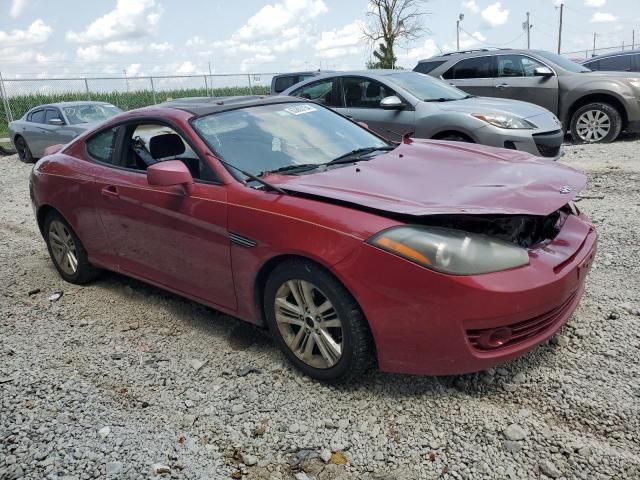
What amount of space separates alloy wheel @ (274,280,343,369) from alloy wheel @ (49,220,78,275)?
2384 mm

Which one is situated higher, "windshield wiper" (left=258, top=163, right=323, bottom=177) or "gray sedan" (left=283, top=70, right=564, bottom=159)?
"windshield wiper" (left=258, top=163, right=323, bottom=177)

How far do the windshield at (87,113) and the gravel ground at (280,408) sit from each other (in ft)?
29.1

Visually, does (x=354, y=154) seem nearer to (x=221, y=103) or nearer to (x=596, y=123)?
(x=221, y=103)

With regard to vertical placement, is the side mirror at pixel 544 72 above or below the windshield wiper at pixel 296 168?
below

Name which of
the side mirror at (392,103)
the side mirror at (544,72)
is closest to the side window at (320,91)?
the side mirror at (392,103)

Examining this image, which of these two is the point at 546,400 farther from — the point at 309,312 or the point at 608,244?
the point at 608,244

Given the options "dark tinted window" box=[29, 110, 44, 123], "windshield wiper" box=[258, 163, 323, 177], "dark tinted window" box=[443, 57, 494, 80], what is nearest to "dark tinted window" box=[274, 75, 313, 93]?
"dark tinted window" box=[29, 110, 44, 123]

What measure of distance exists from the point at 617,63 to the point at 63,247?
11.6 m

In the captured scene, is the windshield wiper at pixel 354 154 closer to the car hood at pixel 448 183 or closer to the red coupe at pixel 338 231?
the red coupe at pixel 338 231

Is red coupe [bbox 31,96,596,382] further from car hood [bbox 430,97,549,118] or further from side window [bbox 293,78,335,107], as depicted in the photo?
side window [bbox 293,78,335,107]

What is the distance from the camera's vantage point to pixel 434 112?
7059 mm

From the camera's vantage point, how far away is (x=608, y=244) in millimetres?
4699

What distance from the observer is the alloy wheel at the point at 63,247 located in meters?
4.64

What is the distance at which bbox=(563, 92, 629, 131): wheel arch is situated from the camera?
9430 millimetres
